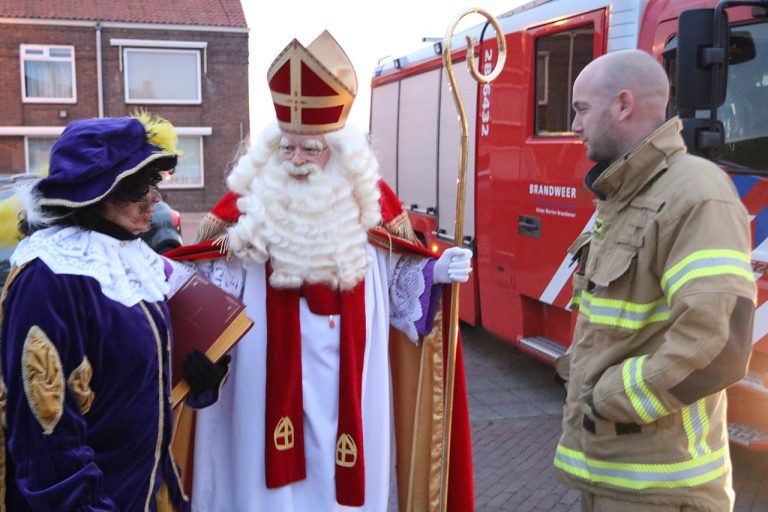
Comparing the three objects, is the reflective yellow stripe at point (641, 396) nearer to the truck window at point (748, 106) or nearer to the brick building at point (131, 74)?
the truck window at point (748, 106)

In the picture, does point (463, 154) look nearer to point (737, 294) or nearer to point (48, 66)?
point (737, 294)

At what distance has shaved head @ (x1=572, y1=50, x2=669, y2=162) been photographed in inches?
89.4

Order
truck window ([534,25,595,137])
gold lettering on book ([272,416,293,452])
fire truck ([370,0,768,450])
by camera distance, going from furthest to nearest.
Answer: truck window ([534,25,595,137]) → fire truck ([370,0,768,450]) → gold lettering on book ([272,416,293,452])

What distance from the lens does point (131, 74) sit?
84.4 ft

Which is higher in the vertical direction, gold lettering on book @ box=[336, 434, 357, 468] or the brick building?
the brick building

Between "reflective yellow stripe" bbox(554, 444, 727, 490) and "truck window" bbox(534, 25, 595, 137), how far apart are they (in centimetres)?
373

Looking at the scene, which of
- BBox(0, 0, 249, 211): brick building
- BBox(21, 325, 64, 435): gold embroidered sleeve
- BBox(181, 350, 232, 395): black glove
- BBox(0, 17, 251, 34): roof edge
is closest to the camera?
BBox(21, 325, 64, 435): gold embroidered sleeve

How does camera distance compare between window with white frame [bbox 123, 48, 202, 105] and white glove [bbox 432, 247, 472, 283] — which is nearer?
white glove [bbox 432, 247, 472, 283]

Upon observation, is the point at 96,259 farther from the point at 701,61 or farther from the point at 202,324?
the point at 701,61

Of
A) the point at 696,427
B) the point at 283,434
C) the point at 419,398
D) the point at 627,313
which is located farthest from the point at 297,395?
the point at 696,427

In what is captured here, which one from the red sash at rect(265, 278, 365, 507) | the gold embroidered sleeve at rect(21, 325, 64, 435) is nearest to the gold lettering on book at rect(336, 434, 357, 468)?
the red sash at rect(265, 278, 365, 507)

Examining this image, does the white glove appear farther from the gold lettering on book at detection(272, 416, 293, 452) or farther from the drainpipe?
the drainpipe

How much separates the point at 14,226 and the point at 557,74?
444 centimetres

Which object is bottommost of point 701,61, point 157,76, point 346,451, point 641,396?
point 346,451
